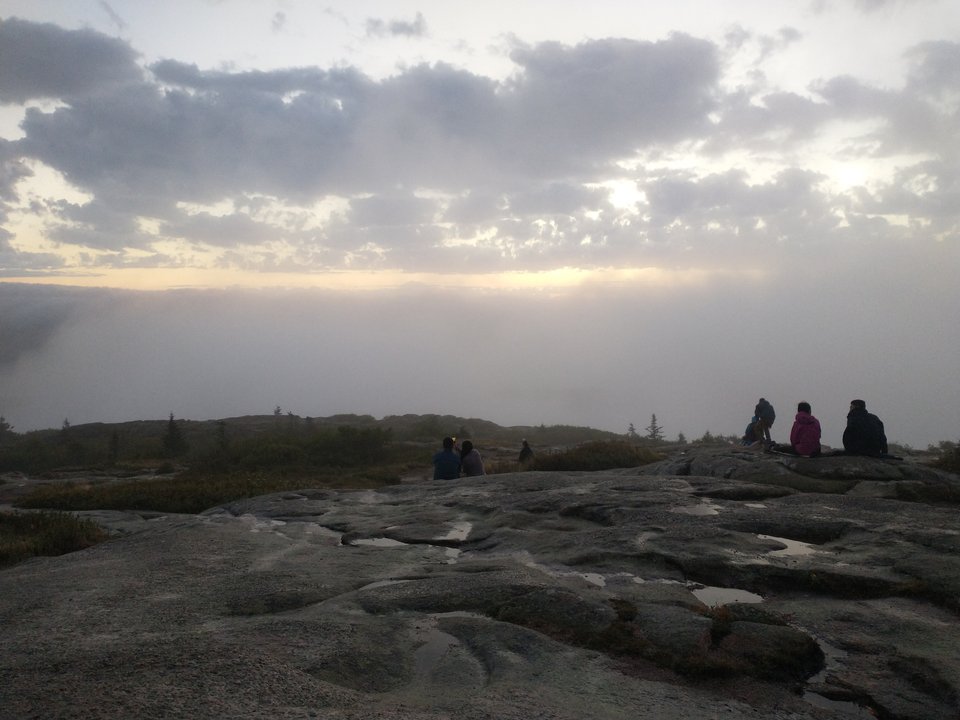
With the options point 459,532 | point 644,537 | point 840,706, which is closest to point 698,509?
point 644,537

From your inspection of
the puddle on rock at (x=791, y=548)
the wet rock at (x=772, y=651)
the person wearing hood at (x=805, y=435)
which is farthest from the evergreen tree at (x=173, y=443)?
the wet rock at (x=772, y=651)

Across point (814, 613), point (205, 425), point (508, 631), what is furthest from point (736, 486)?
point (205, 425)

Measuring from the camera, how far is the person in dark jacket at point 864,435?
17484 millimetres

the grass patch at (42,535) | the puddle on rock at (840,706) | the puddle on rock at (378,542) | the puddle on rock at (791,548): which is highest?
the puddle on rock at (791,548)

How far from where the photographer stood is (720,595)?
352 inches

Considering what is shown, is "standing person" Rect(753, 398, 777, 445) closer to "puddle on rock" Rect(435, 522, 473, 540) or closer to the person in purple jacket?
the person in purple jacket

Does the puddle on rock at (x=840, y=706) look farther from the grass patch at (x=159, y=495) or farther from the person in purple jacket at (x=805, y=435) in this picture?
the grass patch at (x=159, y=495)

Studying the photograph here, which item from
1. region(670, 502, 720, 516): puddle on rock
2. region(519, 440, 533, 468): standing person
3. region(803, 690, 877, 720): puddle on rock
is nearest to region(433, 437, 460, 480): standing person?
region(519, 440, 533, 468): standing person

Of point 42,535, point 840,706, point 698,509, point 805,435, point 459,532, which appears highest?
point 805,435

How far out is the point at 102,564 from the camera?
10609mm

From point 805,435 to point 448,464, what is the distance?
10.1 meters

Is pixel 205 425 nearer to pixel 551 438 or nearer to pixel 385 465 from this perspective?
pixel 551 438

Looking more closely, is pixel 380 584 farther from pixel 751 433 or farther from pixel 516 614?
pixel 751 433

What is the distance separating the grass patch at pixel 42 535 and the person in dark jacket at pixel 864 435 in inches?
708
